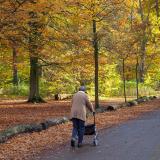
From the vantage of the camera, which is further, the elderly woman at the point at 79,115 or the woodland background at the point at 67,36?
the woodland background at the point at 67,36

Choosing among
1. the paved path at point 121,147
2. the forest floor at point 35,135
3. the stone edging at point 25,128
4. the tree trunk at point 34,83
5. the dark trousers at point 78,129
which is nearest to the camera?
the paved path at point 121,147

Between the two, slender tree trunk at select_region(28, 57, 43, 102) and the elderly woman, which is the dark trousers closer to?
the elderly woman

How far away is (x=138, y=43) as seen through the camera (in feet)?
125

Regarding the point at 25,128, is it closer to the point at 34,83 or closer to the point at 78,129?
the point at 78,129

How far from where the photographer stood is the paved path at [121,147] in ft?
42.5

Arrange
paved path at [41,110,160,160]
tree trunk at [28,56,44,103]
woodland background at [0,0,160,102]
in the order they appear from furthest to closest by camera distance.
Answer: tree trunk at [28,56,44,103], woodland background at [0,0,160,102], paved path at [41,110,160,160]

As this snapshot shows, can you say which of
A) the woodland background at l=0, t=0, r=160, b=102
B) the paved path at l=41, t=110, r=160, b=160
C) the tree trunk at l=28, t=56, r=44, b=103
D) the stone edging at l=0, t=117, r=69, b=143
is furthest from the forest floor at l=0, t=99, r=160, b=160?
the tree trunk at l=28, t=56, r=44, b=103

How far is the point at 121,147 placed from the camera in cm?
1457

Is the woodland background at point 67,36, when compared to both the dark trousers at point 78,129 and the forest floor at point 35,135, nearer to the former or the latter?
the forest floor at point 35,135

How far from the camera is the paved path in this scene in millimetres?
12961

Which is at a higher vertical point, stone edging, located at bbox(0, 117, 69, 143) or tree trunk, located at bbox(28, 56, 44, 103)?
tree trunk, located at bbox(28, 56, 44, 103)

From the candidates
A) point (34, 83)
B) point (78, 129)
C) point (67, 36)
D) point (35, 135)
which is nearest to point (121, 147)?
point (78, 129)

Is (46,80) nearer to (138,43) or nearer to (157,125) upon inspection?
(138,43)

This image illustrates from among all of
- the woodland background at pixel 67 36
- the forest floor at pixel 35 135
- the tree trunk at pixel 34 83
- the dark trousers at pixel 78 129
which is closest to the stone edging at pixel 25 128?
the forest floor at pixel 35 135
